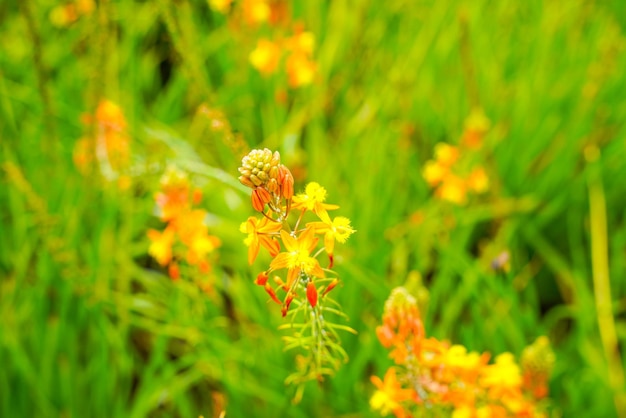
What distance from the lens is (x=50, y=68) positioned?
3.34 meters

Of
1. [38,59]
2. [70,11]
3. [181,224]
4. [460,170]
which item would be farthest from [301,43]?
[181,224]

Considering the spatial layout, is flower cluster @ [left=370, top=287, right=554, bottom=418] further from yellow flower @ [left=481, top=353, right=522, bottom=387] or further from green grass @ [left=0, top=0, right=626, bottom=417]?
green grass @ [left=0, top=0, right=626, bottom=417]

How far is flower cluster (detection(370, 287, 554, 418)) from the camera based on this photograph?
1.37m

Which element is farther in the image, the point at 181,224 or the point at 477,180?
the point at 477,180

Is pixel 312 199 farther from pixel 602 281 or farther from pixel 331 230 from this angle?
pixel 602 281

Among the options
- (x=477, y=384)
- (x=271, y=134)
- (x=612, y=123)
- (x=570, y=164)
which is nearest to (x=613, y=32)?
(x=612, y=123)

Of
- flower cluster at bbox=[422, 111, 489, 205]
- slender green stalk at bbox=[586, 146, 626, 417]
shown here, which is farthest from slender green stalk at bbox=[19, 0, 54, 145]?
slender green stalk at bbox=[586, 146, 626, 417]

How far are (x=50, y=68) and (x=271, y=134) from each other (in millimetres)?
1158

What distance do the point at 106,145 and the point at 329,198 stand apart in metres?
0.87

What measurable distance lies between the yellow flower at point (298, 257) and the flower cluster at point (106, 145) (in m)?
1.52

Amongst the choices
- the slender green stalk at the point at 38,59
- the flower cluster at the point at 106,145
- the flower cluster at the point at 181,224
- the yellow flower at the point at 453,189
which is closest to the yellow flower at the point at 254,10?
the flower cluster at the point at 106,145

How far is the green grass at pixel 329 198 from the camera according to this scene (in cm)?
217

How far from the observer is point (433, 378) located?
1.44m

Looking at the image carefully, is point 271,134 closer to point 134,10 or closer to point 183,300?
point 183,300
